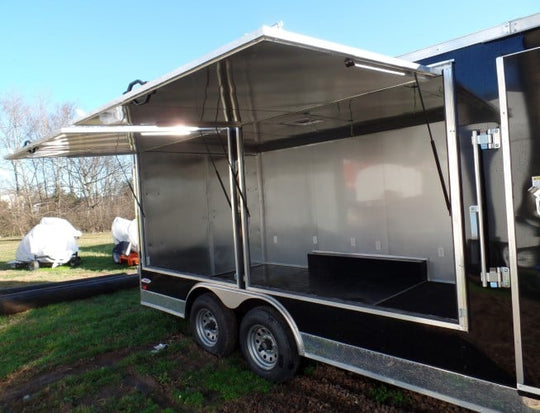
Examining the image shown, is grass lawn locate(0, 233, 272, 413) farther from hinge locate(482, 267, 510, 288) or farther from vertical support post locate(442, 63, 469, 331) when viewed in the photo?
hinge locate(482, 267, 510, 288)

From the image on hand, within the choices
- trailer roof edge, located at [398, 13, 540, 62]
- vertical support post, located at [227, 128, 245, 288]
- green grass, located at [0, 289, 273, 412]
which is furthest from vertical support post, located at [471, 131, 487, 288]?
vertical support post, located at [227, 128, 245, 288]

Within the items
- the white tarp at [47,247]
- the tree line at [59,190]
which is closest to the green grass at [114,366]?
the white tarp at [47,247]

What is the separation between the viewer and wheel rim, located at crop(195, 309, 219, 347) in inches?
159

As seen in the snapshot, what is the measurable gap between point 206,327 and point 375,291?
70.1 inches

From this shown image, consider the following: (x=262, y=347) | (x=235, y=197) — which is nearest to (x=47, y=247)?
(x=235, y=197)

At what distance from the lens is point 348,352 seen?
2797 millimetres

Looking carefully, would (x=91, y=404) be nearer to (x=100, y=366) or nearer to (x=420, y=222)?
(x=100, y=366)

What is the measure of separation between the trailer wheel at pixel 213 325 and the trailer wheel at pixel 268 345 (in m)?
0.18

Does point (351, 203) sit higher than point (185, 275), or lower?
higher

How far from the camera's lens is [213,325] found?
4078mm

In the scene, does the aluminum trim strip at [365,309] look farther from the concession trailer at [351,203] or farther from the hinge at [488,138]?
the hinge at [488,138]

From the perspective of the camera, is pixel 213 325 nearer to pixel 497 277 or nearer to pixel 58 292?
pixel 497 277

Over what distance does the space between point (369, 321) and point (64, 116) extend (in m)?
29.1

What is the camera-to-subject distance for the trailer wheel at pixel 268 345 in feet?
10.6
